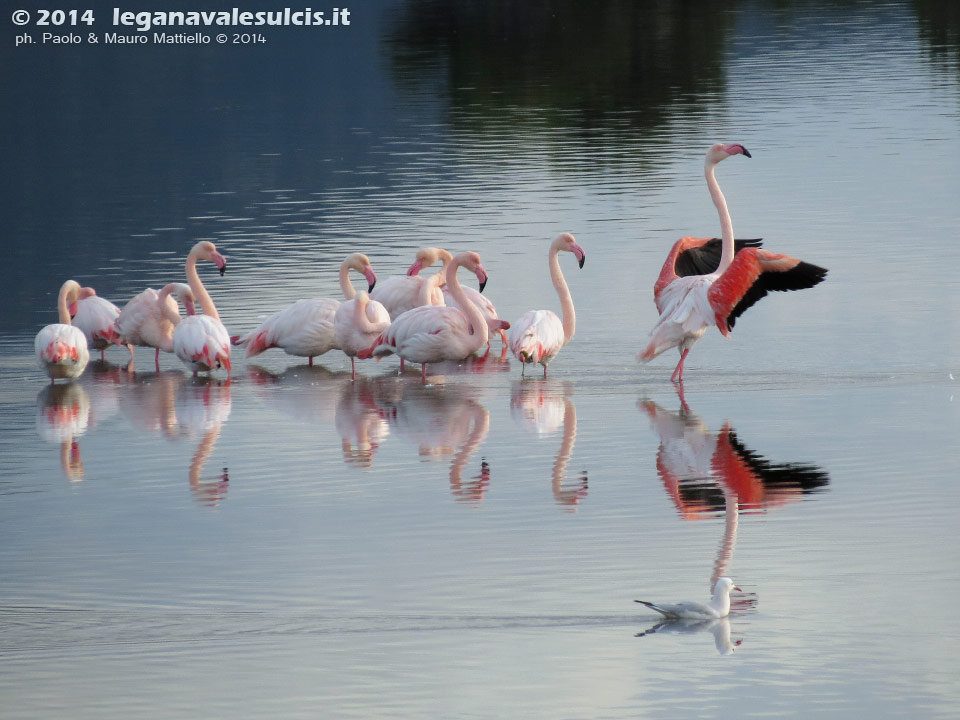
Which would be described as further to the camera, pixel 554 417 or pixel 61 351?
pixel 61 351

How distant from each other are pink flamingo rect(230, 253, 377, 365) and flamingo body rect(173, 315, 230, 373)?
21.7 inches

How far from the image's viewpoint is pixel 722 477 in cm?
816

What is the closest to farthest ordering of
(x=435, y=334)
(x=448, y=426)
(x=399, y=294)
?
(x=448, y=426)
(x=435, y=334)
(x=399, y=294)

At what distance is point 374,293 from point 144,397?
2455 mm

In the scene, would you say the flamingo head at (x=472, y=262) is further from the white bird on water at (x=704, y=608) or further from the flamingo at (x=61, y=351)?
the white bird on water at (x=704, y=608)

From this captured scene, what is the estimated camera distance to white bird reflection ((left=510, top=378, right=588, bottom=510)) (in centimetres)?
806

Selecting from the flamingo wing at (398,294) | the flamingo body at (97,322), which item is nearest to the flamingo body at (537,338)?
the flamingo wing at (398,294)

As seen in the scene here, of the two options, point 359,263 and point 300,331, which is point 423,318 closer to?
point 300,331

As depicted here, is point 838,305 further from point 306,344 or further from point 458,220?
point 458,220

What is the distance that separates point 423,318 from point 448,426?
1.88 meters

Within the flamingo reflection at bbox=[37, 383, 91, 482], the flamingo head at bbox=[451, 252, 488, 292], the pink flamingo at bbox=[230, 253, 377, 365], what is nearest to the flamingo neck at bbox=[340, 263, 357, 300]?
the pink flamingo at bbox=[230, 253, 377, 365]

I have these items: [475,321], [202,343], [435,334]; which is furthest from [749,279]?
[202,343]

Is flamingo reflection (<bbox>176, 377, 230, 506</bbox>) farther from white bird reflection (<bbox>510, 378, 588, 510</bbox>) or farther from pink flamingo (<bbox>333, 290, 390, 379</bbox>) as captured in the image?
white bird reflection (<bbox>510, 378, 588, 510</bbox>)

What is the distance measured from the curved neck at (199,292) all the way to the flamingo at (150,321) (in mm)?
225
